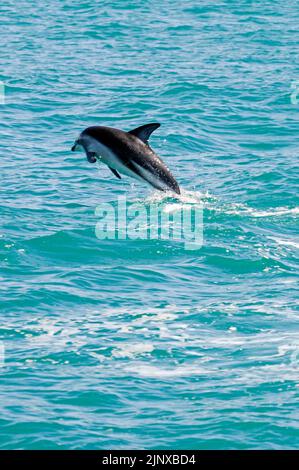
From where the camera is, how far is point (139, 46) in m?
50.0

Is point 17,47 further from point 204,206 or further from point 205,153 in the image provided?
point 204,206

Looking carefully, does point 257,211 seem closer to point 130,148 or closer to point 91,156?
point 130,148

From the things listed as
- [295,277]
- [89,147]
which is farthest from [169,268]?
[89,147]

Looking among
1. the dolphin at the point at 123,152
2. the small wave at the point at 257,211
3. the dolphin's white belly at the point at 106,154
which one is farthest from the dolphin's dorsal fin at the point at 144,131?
the small wave at the point at 257,211

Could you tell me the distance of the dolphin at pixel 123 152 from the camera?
2212 cm

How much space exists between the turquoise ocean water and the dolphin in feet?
9.25

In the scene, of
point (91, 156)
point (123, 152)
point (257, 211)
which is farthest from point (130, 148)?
point (257, 211)

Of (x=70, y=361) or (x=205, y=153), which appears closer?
(x=70, y=361)

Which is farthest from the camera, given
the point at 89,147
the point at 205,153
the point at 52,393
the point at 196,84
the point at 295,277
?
the point at 196,84

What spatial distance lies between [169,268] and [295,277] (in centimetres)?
276

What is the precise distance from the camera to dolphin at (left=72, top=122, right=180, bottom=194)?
22.1m

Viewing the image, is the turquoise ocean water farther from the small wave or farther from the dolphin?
the dolphin

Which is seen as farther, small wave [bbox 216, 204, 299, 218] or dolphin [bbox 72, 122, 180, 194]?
small wave [bbox 216, 204, 299, 218]

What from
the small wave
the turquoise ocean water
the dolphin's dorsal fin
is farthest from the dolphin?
the small wave
